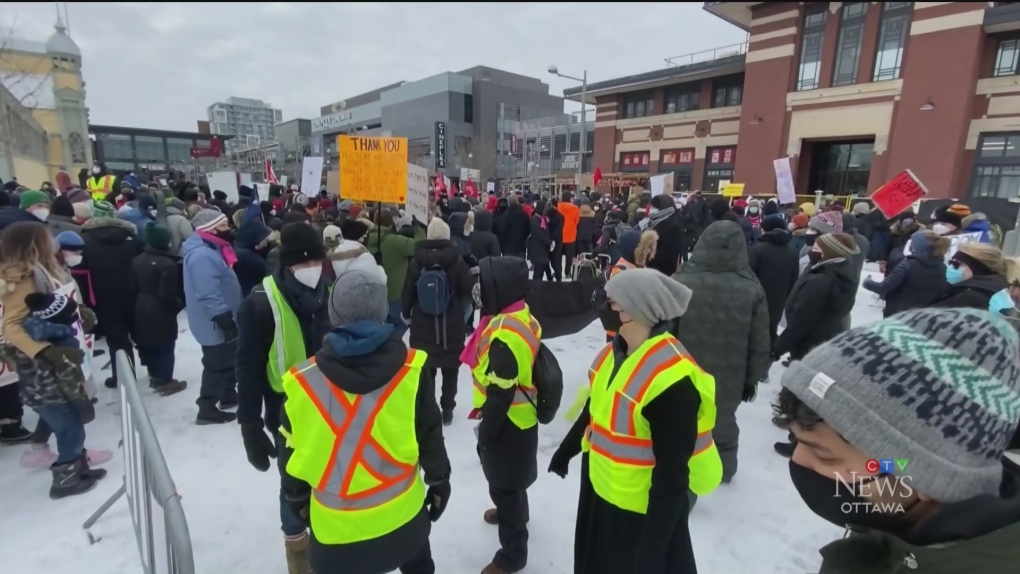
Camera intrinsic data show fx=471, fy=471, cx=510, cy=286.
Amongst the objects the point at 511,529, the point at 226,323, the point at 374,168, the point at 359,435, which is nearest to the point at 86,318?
the point at 226,323

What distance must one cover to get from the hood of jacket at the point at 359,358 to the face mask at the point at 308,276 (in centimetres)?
110

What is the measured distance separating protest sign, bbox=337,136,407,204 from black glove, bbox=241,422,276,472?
457 cm

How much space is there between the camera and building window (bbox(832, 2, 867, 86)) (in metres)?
21.0

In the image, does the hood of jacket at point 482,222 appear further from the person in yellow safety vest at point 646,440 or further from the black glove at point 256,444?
the person in yellow safety vest at point 646,440

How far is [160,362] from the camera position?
514 centimetres

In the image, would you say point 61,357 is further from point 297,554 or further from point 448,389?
point 448,389

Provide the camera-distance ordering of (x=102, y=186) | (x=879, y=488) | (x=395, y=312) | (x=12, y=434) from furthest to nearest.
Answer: (x=102, y=186)
(x=395, y=312)
(x=12, y=434)
(x=879, y=488)

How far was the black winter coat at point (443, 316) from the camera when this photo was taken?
446 cm

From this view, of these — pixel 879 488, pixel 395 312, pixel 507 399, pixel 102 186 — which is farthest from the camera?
pixel 102 186

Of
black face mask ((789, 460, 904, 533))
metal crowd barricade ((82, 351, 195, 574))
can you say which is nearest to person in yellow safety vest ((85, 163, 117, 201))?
metal crowd barricade ((82, 351, 195, 574))

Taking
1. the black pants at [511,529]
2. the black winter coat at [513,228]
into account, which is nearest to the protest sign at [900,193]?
the black winter coat at [513,228]

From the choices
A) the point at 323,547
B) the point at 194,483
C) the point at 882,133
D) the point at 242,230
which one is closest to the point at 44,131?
the point at 242,230

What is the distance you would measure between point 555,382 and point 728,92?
3059cm

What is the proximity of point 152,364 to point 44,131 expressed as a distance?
32799 millimetres
